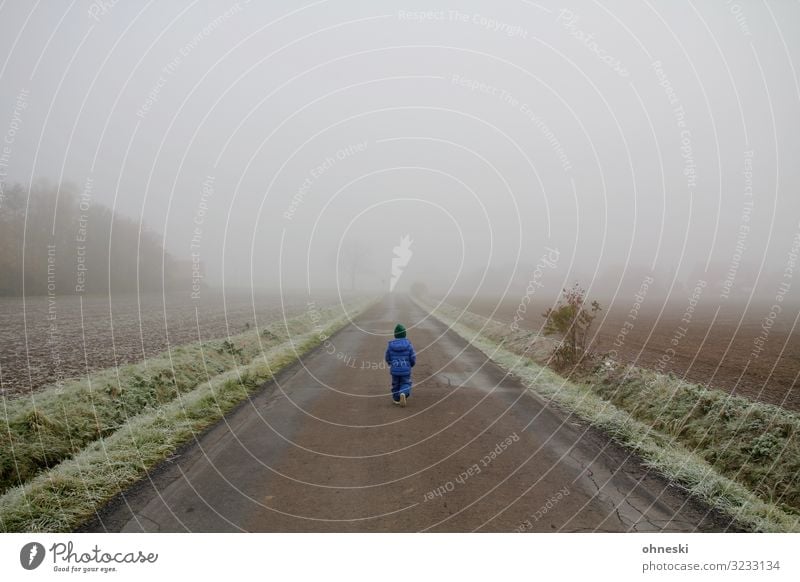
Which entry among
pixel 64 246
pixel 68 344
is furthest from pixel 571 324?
pixel 64 246

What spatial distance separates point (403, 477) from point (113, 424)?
614 cm

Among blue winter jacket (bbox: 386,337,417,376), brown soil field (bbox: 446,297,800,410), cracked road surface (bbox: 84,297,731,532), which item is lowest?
cracked road surface (bbox: 84,297,731,532)

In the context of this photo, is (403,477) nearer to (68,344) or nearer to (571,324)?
(571,324)

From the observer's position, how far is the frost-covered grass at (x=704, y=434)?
16.3ft

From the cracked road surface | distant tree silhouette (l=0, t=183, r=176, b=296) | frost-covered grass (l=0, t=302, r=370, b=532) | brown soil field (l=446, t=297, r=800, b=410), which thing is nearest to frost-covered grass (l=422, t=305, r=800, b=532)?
the cracked road surface

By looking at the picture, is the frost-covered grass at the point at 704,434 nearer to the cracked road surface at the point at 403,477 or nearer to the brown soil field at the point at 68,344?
the cracked road surface at the point at 403,477

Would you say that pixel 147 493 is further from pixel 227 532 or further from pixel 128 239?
pixel 128 239

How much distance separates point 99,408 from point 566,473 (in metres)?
8.80

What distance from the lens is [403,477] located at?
5297 mm

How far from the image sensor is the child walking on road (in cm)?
895

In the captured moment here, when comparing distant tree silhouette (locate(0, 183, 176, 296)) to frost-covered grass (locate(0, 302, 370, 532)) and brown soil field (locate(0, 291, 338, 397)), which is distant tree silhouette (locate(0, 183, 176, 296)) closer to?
brown soil field (locate(0, 291, 338, 397))

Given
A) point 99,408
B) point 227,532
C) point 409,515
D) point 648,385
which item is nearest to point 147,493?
point 227,532

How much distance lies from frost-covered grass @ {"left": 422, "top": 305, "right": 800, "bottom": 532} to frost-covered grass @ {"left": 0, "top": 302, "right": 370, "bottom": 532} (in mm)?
7464

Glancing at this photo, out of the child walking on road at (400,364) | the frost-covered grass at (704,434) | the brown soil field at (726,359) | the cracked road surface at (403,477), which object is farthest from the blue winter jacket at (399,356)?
the brown soil field at (726,359)
